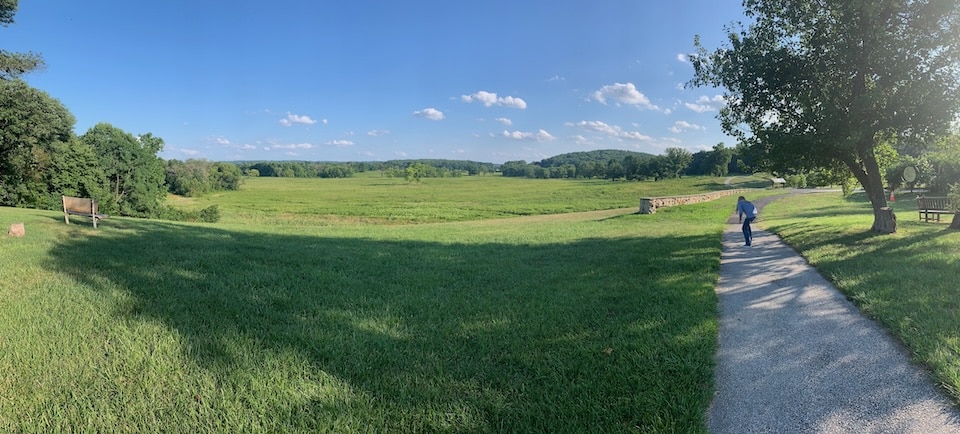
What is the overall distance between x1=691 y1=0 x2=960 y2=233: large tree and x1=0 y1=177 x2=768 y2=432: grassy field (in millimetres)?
6180

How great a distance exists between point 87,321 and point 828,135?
553 inches

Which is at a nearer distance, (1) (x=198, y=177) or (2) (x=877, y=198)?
(2) (x=877, y=198)

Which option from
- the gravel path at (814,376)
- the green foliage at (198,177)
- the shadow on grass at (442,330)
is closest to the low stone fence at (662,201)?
the shadow on grass at (442,330)

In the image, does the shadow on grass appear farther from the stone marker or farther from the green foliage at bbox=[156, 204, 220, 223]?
the green foliage at bbox=[156, 204, 220, 223]

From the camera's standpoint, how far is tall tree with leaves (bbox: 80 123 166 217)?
1524 inches

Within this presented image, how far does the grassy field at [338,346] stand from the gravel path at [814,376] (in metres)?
0.26

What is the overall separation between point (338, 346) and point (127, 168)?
47.1 m

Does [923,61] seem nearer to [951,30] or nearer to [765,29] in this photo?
[951,30]

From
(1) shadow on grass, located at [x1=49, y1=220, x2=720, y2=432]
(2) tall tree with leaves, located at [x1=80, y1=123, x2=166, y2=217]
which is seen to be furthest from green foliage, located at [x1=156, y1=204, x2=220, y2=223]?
(1) shadow on grass, located at [x1=49, y1=220, x2=720, y2=432]

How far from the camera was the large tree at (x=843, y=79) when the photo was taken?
9922mm

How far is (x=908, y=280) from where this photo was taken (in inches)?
261

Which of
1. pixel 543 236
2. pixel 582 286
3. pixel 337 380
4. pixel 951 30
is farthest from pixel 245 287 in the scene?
pixel 951 30

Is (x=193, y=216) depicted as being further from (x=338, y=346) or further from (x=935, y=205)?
(x=935, y=205)

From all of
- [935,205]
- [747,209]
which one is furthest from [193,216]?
[935,205]
